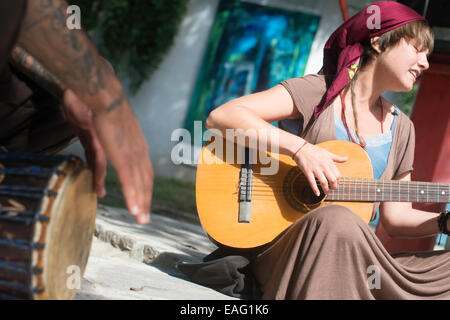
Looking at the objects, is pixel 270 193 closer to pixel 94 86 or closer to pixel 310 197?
pixel 310 197

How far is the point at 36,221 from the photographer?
147 cm

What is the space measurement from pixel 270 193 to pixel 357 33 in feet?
3.56

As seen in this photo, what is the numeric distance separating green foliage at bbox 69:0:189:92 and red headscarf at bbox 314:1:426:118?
653 cm

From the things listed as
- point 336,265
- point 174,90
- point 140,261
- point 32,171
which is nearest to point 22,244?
point 32,171

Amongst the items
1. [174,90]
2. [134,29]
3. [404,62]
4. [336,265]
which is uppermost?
[134,29]

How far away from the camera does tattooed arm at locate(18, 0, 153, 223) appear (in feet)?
4.71

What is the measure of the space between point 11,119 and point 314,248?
1470 mm

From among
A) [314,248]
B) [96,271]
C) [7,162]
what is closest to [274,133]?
[314,248]

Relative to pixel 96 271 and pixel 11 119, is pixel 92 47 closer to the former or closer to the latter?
pixel 11 119

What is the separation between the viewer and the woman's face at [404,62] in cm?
272

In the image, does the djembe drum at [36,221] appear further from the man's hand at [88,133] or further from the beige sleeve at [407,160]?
the beige sleeve at [407,160]

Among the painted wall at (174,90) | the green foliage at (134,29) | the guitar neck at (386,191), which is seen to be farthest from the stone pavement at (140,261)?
the green foliage at (134,29)

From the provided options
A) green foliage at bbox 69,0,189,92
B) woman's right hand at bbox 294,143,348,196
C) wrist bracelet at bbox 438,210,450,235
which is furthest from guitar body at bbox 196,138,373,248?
green foliage at bbox 69,0,189,92
